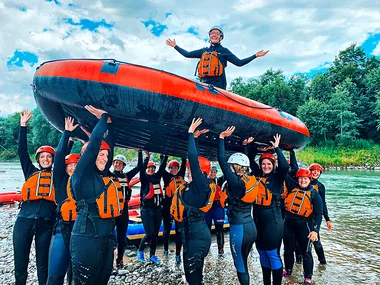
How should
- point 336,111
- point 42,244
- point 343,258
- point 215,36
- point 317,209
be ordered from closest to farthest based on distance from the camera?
point 42,244 → point 317,209 → point 215,36 → point 343,258 → point 336,111

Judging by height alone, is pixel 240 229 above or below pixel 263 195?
below

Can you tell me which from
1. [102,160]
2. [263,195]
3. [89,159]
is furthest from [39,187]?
[263,195]

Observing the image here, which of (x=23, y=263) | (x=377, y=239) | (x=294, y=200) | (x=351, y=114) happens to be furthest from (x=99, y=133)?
(x=351, y=114)

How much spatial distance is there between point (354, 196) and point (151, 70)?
10.4m

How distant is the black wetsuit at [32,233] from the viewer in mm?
2482

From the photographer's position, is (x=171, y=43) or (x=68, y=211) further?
(x=171, y=43)

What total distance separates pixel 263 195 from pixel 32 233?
7.35ft

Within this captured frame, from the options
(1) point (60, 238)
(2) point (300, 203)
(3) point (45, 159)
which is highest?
(3) point (45, 159)

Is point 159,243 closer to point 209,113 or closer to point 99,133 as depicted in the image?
point 209,113

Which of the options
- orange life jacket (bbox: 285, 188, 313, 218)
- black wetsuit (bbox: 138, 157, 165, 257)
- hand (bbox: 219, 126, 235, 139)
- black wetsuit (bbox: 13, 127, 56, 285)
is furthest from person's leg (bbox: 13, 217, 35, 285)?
orange life jacket (bbox: 285, 188, 313, 218)

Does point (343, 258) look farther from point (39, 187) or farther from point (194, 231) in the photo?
point (39, 187)

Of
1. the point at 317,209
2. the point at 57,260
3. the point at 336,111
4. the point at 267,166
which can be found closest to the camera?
the point at 57,260

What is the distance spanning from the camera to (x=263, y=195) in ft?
9.74

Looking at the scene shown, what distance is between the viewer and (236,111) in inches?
119
